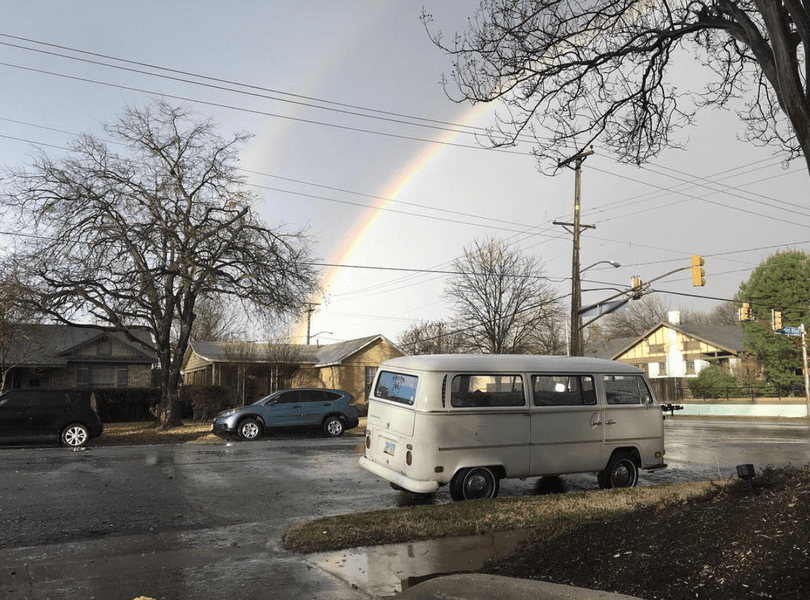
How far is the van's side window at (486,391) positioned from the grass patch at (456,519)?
1.38 meters

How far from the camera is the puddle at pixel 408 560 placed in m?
5.77

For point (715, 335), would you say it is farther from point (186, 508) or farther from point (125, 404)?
point (186, 508)

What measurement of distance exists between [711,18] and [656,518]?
6043 mm

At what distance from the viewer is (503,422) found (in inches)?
388

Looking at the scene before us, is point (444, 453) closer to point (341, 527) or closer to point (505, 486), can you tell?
point (341, 527)

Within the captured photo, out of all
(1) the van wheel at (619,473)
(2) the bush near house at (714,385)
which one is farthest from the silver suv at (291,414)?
(2) the bush near house at (714,385)

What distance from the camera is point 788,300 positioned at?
4712cm

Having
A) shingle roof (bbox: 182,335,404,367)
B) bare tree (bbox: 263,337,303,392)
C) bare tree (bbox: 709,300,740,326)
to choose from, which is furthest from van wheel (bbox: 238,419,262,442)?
bare tree (bbox: 709,300,740,326)

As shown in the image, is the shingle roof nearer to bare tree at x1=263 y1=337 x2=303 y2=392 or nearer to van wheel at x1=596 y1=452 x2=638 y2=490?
bare tree at x1=263 y1=337 x2=303 y2=392

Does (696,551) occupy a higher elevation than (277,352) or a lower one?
lower

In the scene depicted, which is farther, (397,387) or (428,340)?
(428,340)

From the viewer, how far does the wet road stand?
5.86 meters

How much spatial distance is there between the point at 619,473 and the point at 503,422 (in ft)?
8.94

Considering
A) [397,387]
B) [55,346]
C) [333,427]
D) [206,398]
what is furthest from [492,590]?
[55,346]
